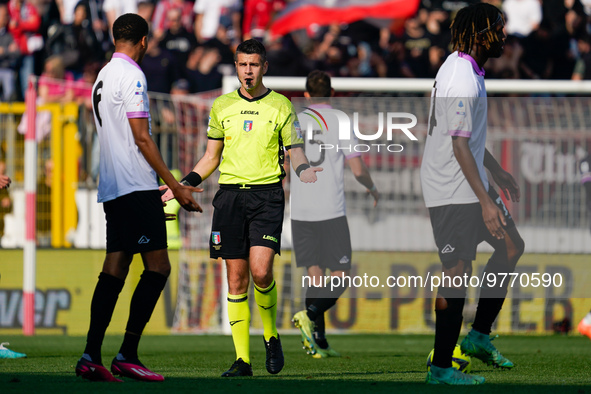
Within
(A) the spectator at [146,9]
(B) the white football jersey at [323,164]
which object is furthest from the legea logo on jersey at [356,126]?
(A) the spectator at [146,9]

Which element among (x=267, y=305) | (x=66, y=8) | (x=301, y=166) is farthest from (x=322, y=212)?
(x=66, y=8)

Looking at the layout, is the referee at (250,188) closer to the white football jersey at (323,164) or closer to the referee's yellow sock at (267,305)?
the referee's yellow sock at (267,305)

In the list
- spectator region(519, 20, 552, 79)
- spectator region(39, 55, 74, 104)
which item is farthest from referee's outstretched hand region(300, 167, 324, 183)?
spectator region(519, 20, 552, 79)

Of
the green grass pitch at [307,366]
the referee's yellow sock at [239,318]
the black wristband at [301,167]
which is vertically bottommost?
the green grass pitch at [307,366]

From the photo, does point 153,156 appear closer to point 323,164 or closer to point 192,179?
point 192,179

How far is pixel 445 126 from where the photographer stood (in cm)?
590

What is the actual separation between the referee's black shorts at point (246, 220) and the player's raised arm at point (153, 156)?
52cm

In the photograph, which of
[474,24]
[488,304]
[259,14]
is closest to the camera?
[474,24]

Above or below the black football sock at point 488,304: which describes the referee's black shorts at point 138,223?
above

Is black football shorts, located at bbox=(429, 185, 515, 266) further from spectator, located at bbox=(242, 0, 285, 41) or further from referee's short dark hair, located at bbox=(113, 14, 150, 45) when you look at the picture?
spectator, located at bbox=(242, 0, 285, 41)

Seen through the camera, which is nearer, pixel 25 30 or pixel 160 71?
pixel 160 71

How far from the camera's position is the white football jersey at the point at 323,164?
8.98 metres

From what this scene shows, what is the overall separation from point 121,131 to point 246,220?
39.2 inches

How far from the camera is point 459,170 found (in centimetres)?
592
